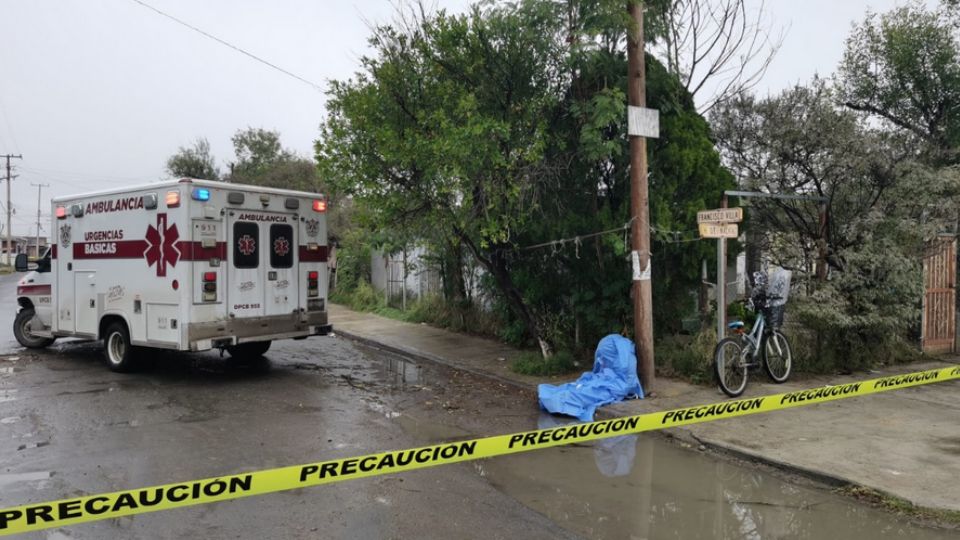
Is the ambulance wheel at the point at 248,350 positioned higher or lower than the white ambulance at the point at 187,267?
lower

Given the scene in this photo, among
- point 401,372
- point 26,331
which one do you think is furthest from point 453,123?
point 26,331

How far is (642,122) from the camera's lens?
7.96 meters

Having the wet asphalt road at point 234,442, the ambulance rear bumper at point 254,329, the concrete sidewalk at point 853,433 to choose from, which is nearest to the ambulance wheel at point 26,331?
the wet asphalt road at point 234,442

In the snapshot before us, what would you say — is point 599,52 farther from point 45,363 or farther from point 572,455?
point 45,363

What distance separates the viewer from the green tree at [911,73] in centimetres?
1206

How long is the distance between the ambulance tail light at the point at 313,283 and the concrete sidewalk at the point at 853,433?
2.88 m

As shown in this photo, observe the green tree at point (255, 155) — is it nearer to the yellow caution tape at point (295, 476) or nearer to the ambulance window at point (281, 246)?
the ambulance window at point (281, 246)

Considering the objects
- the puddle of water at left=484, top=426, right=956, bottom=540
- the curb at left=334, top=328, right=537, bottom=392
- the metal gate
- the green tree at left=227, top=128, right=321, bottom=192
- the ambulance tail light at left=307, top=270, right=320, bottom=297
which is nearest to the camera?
the puddle of water at left=484, top=426, right=956, bottom=540

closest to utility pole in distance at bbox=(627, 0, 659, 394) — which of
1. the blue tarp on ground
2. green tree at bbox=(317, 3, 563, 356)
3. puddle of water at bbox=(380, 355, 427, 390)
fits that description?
the blue tarp on ground

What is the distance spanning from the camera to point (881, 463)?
5.52 meters

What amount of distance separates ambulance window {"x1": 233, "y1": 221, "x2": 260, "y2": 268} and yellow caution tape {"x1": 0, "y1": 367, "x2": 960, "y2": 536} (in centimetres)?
527

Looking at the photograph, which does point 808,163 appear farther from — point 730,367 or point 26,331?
point 26,331

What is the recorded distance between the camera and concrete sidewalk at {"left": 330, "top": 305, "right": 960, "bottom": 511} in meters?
5.18

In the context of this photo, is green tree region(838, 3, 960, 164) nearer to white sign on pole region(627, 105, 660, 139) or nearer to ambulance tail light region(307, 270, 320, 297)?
white sign on pole region(627, 105, 660, 139)
